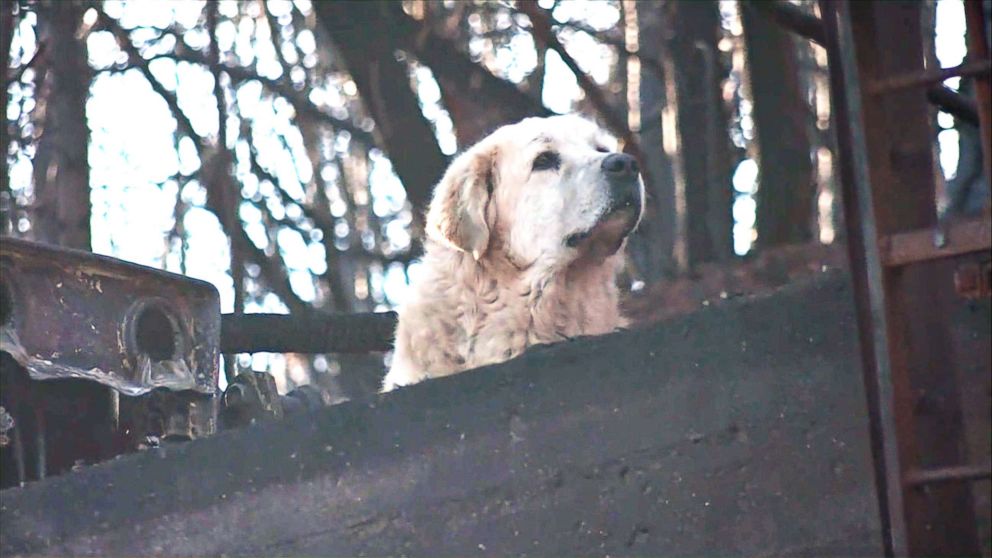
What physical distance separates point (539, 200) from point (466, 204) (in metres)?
0.27

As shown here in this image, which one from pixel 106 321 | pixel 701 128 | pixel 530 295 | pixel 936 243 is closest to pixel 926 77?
pixel 936 243

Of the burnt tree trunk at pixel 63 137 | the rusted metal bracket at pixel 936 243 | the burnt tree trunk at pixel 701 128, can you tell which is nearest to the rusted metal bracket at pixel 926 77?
the rusted metal bracket at pixel 936 243

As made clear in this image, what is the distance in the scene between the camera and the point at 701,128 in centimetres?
947

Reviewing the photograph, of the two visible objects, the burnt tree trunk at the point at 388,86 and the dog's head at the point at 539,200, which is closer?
the dog's head at the point at 539,200

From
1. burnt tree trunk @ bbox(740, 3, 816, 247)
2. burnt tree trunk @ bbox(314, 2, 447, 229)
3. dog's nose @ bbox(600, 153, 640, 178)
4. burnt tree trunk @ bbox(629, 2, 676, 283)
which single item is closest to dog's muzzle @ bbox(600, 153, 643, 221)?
dog's nose @ bbox(600, 153, 640, 178)

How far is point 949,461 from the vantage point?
10.3 ft

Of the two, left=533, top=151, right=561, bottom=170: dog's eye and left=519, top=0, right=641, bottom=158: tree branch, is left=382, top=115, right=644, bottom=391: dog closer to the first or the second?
left=533, top=151, right=561, bottom=170: dog's eye

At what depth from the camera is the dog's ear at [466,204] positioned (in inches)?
246

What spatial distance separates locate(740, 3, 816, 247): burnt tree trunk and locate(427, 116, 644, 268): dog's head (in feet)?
8.39

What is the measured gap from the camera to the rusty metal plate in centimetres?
589

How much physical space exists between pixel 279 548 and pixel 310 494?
0.17m

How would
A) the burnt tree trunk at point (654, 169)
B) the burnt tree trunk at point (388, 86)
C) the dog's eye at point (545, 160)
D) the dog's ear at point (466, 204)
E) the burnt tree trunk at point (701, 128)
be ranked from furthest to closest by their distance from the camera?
the burnt tree trunk at point (388, 86) < the burnt tree trunk at point (654, 169) < the burnt tree trunk at point (701, 128) < the dog's eye at point (545, 160) < the dog's ear at point (466, 204)

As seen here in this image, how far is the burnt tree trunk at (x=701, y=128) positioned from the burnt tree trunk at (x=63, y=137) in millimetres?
3433

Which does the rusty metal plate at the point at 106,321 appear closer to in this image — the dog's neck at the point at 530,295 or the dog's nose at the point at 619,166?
the dog's neck at the point at 530,295
